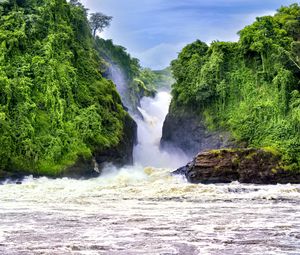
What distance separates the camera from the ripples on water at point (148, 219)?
38.0ft

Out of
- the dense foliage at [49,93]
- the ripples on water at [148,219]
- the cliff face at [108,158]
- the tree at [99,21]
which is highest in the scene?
the tree at [99,21]

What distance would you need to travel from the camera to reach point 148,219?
602 inches

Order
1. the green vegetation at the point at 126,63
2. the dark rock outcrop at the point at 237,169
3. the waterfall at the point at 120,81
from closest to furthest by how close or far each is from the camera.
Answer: the dark rock outcrop at the point at 237,169
the waterfall at the point at 120,81
the green vegetation at the point at 126,63

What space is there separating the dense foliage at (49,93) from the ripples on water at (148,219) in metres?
5.39

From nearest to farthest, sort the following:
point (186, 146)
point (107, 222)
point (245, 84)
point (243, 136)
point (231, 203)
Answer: point (107, 222), point (231, 203), point (243, 136), point (245, 84), point (186, 146)

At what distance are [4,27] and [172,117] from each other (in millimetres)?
16137

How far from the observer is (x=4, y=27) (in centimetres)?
3444

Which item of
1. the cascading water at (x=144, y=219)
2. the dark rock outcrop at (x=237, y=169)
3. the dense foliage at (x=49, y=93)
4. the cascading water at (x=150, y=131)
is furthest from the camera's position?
the cascading water at (x=150, y=131)

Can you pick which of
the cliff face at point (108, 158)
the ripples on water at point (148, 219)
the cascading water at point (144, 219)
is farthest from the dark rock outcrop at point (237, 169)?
the cliff face at point (108, 158)

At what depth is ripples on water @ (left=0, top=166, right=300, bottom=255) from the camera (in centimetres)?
1159

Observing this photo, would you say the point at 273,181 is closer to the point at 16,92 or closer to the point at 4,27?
the point at 16,92

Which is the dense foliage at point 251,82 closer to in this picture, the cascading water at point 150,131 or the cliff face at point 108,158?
the cascading water at point 150,131

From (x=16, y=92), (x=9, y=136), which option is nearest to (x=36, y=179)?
(x=9, y=136)

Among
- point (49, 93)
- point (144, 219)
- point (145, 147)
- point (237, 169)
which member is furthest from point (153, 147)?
point (144, 219)
